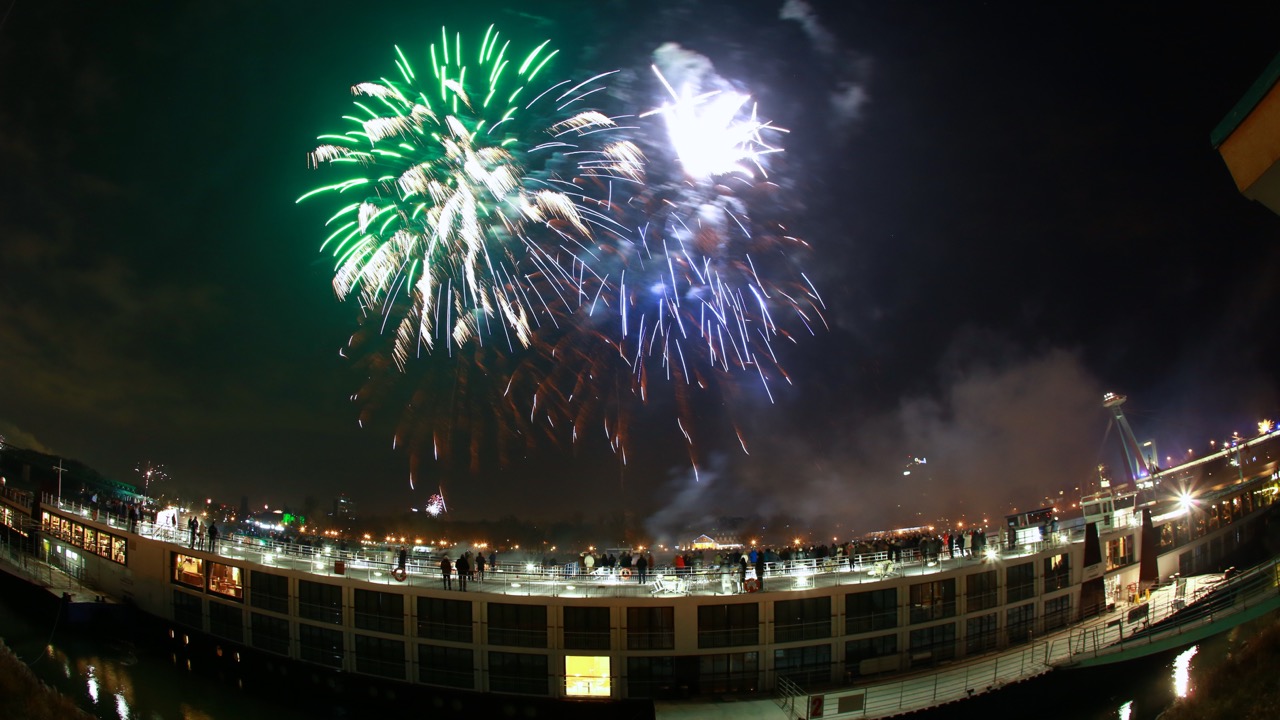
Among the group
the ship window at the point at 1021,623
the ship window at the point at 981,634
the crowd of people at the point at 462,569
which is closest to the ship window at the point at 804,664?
the ship window at the point at 981,634

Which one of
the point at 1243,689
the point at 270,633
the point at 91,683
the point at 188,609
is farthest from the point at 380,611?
the point at 1243,689

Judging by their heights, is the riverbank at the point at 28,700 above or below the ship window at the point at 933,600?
below

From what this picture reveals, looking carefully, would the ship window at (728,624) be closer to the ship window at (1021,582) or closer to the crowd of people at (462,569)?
the crowd of people at (462,569)

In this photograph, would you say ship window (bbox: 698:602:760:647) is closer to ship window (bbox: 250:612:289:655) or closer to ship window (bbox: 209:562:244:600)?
ship window (bbox: 250:612:289:655)

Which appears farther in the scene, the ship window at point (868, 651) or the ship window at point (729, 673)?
the ship window at point (868, 651)

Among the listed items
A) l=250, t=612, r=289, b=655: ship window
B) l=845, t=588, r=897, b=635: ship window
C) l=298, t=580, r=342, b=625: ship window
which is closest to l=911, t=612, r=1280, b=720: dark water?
l=845, t=588, r=897, b=635: ship window

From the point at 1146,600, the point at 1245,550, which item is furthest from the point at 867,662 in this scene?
the point at 1245,550
